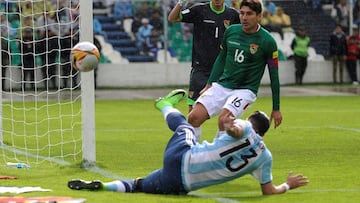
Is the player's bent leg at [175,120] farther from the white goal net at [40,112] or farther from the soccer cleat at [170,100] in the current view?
the white goal net at [40,112]

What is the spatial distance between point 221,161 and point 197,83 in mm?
3846

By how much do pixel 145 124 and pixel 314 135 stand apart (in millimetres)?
4162

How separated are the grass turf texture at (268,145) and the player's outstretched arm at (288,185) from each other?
8 centimetres

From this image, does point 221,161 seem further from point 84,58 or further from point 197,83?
point 197,83

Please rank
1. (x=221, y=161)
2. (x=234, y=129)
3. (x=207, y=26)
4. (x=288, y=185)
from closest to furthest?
(x=234, y=129) → (x=221, y=161) → (x=288, y=185) → (x=207, y=26)

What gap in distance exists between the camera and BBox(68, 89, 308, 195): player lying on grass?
29.8 ft

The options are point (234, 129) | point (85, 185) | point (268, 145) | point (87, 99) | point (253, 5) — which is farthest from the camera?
point (268, 145)

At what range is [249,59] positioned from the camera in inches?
430

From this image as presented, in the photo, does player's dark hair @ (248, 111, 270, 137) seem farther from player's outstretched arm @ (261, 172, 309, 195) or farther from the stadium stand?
the stadium stand

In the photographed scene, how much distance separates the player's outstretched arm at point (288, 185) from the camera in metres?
9.30

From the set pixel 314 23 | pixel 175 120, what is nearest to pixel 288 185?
pixel 175 120

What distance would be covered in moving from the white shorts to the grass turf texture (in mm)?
876

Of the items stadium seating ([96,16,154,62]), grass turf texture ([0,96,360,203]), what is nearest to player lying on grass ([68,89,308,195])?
grass turf texture ([0,96,360,203])

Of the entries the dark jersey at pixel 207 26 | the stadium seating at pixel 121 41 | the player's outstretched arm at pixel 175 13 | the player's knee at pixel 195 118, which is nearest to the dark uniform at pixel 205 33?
the dark jersey at pixel 207 26
